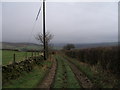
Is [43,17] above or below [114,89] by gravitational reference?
above

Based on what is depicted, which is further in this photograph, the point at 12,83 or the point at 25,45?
the point at 25,45

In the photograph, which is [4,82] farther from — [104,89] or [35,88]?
[104,89]

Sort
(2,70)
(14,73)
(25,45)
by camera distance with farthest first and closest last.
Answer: (25,45)
(14,73)
(2,70)

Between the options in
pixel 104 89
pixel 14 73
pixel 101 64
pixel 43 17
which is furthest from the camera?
pixel 43 17

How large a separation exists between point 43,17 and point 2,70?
2057 cm

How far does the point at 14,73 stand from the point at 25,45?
42353mm

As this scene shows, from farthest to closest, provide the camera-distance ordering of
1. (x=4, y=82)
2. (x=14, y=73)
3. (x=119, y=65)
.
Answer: (x=119, y=65) < (x=14, y=73) < (x=4, y=82)

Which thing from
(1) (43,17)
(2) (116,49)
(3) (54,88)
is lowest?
(3) (54,88)

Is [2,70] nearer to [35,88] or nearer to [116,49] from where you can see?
[35,88]

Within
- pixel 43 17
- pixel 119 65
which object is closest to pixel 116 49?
pixel 119 65

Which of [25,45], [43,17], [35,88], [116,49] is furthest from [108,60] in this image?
[25,45]

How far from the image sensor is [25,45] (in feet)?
181

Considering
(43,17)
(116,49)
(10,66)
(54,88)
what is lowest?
(54,88)

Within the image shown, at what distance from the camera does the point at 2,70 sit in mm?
12297
